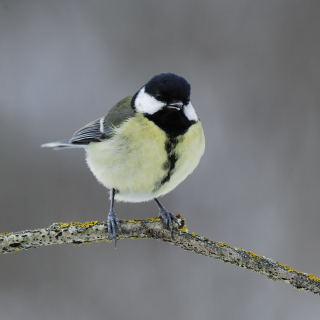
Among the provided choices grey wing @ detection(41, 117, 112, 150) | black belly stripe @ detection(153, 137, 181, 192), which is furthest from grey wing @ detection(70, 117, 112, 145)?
black belly stripe @ detection(153, 137, 181, 192)

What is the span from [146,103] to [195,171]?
1.73 m

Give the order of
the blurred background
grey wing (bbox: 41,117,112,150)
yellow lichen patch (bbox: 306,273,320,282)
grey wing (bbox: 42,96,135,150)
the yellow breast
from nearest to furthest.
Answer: yellow lichen patch (bbox: 306,273,320,282)
the yellow breast
grey wing (bbox: 42,96,135,150)
grey wing (bbox: 41,117,112,150)
the blurred background

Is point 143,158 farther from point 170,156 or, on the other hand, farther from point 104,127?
point 104,127

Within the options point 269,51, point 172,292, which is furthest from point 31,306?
point 269,51

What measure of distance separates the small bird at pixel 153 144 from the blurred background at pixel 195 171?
4.00 ft

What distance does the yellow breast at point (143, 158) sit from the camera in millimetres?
2014

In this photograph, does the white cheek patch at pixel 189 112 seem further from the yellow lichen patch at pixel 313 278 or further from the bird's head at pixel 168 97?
the yellow lichen patch at pixel 313 278

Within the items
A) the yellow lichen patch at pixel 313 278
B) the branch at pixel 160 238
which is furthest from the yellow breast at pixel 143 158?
the yellow lichen patch at pixel 313 278

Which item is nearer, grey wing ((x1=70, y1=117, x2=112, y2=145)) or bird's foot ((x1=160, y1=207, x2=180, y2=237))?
bird's foot ((x1=160, y1=207, x2=180, y2=237))

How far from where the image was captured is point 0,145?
366 centimetres

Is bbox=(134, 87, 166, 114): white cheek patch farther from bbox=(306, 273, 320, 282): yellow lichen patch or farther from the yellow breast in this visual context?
bbox=(306, 273, 320, 282): yellow lichen patch

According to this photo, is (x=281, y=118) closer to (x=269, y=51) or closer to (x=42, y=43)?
(x=269, y=51)

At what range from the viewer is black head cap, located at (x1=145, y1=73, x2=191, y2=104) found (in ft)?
6.38

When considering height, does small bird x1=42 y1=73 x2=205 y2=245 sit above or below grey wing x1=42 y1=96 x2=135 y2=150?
below
